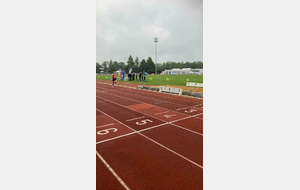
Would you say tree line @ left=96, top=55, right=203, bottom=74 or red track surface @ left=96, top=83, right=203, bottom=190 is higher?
tree line @ left=96, top=55, right=203, bottom=74

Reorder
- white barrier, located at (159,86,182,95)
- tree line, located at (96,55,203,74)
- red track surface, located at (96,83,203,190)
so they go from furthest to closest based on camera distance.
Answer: tree line, located at (96,55,203,74), white barrier, located at (159,86,182,95), red track surface, located at (96,83,203,190)

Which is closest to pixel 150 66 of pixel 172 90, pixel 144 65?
pixel 144 65

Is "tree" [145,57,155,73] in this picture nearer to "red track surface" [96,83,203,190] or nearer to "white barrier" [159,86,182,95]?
"white barrier" [159,86,182,95]

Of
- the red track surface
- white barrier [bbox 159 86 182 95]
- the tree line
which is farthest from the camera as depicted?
the tree line

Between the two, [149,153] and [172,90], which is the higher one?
[172,90]

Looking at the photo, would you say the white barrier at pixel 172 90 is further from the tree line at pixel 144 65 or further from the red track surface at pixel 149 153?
the tree line at pixel 144 65

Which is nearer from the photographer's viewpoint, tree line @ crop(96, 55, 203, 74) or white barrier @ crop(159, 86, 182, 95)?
white barrier @ crop(159, 86, 182, 95)

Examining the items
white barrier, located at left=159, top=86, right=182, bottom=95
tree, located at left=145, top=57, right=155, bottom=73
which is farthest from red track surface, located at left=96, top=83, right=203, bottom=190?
tree, located at left=145, top=57, right=155, bottom=73

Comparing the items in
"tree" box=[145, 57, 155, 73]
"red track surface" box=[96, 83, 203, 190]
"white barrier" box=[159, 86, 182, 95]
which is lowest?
"red track surface" box=[96, 83, 203, 190]

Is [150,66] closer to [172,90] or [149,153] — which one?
[172,90]

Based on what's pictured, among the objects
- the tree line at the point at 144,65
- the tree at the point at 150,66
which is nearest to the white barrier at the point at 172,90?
the tree line at the point at 144,65
